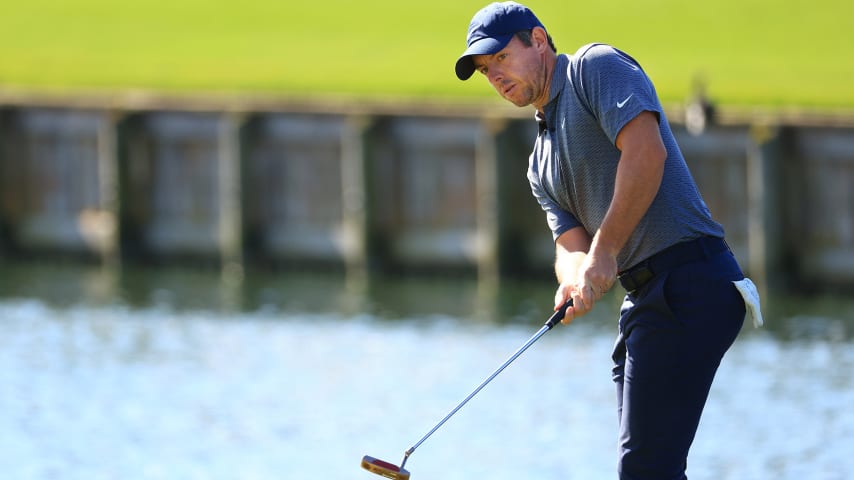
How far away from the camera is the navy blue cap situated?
5.97 metres

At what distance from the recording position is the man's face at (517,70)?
600cm

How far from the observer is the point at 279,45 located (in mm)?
30562

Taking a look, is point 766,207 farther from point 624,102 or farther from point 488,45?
point 624,102

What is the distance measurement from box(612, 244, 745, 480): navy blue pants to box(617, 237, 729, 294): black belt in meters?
0.02

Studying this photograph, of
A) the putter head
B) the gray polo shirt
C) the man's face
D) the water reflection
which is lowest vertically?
the water reflection

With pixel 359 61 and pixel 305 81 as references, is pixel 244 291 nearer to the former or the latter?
pixel 305 81

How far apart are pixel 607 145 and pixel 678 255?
17.3 inches

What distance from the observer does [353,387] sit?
555 inches

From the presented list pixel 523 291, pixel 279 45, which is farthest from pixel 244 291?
pixel 279 45

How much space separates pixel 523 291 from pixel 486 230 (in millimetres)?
930

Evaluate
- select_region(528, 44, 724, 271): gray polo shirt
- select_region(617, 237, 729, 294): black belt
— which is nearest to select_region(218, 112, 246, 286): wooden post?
select_region(528, 44, 724, 271): gray polo shirt

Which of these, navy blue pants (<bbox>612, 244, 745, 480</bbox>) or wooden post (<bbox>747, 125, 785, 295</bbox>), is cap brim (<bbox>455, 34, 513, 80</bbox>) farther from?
wooden post (<bbox>747, 125, 785, 295</bbox>)

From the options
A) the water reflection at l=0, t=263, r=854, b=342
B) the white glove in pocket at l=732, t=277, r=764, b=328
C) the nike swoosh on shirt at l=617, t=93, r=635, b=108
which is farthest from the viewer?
the water reflection at l=0, t=263, r=854, b=342

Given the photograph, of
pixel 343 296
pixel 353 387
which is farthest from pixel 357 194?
pixel 353 387
